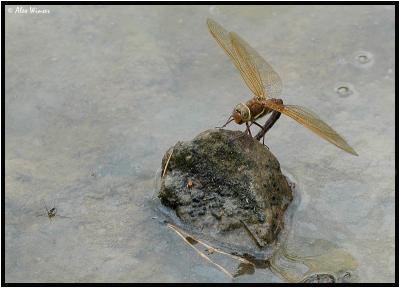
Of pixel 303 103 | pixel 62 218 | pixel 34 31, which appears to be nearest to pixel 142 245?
pixel 62 218

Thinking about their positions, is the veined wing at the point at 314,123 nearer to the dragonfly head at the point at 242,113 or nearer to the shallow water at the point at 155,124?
the dragonfly head at the point at 242,113

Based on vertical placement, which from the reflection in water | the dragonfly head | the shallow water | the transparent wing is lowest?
the reflection in water

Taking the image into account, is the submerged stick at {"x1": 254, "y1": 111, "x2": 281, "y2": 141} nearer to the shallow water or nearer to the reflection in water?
the shallow water

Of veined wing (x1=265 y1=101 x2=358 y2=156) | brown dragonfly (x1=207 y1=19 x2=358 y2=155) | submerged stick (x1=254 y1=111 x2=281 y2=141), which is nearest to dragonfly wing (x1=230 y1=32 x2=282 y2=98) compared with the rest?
brown dragonfly (x1=207 y1=19 x2=358 y2=155)

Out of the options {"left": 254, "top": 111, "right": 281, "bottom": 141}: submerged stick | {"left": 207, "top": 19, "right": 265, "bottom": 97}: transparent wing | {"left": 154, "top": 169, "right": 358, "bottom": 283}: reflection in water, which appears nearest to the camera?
{"left": 154, "top": 169, "right": 358, "bottom": 283}: reflection in water

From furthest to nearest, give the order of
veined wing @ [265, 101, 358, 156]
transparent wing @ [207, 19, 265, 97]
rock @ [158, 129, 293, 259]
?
transparent wing @ [207, 19, 265, 97]
rock @ [158, 129, 293, 259]
veined wing @ [265, 101, 358, 156]

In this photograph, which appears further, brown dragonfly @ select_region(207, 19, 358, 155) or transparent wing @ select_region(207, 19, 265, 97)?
transparent wing @ select_region(207, 19, 265, 97)

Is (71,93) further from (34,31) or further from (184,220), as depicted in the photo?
(184,220)
